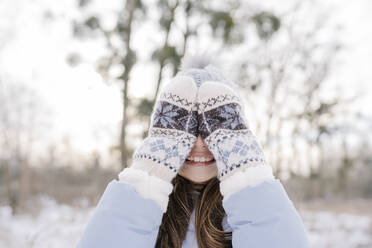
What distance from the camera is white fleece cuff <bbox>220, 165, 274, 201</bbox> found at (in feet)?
3.32

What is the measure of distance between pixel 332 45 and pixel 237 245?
13570 mm

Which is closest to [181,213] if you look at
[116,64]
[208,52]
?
[208,52]

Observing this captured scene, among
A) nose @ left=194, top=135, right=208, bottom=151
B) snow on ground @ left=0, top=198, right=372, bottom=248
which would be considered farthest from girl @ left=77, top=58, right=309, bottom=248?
snow on ground @ left=0, top=198, right=372, bottom=248

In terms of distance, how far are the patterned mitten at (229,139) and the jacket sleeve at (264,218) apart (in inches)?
1.2

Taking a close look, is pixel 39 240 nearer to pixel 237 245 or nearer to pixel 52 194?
pixel 237 245

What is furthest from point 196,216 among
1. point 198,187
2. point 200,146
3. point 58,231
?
point 58,231

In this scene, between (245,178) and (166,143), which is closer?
(245,178)

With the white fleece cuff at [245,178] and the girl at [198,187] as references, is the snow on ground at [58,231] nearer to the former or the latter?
the girl at [198,187]

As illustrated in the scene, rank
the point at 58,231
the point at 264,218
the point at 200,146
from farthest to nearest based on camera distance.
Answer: the point at 58,231 → the point at 200,146 → the point at 264,218

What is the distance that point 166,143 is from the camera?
1121mm

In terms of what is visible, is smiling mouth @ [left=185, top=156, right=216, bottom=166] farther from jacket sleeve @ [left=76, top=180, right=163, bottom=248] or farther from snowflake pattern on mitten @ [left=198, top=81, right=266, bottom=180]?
jacket sleeve @ [left=76, top=180, right=163, bottom=248]

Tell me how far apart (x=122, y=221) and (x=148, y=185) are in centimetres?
13

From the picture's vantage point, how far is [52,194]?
518 inches

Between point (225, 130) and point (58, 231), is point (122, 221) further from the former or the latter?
point (58, 231)
